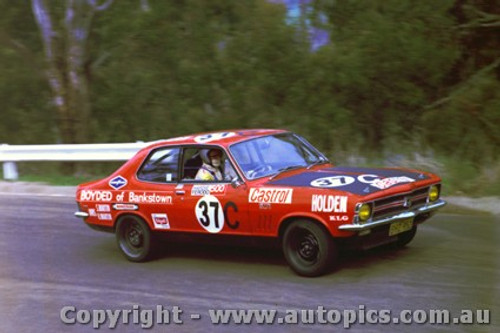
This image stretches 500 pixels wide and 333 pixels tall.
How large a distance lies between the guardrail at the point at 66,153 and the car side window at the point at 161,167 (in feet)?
17.5

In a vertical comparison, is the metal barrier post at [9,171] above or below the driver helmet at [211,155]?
below

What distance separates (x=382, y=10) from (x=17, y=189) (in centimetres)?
842

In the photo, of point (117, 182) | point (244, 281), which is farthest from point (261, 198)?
point (117, 182)

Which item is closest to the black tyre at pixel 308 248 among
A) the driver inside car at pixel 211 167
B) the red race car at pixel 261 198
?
the red race car at pixel 261 198

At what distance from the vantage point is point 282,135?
8.00 metres

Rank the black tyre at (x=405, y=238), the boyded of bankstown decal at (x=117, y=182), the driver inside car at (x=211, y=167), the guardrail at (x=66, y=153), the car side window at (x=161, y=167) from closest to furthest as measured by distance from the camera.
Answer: the driver inside car at (x=211, y=167) → the black tyre at (x=405, y=238) → the car side window at (x=161, y=167) → the boyded of bankstown decal at (x=117, y=182) → the guardrail at (x=66, y=153)

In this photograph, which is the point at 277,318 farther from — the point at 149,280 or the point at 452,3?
the point at 452,3

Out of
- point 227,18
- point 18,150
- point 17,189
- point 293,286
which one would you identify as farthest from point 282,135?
point 227,18

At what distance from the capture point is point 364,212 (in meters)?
6.29

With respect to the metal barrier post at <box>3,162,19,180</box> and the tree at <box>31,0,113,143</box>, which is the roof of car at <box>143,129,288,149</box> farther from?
the tree at <box>31,0,113,143</box>

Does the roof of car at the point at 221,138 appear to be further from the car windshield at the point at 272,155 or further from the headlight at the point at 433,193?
the headlight at the point at 433,193

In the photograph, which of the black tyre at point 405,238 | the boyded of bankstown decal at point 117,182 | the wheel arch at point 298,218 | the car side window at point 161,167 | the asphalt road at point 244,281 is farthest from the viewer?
the boyded of bankstown decal at point 117,182

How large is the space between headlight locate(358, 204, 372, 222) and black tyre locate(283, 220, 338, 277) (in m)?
0.36

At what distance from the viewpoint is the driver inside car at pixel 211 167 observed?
741 cm
